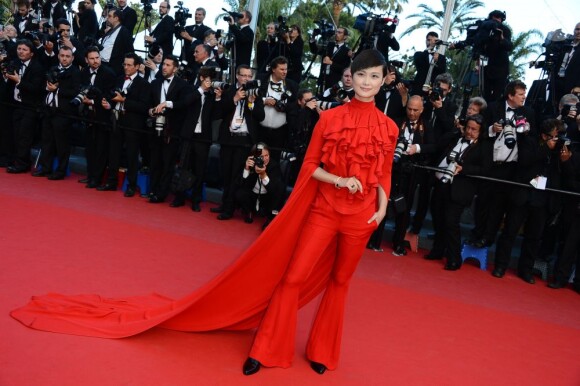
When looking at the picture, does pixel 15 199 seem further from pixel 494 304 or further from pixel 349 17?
pixel 349 17

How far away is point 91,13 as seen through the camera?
33.1 feet

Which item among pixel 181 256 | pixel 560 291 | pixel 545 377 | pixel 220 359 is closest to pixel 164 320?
pixel 220 359

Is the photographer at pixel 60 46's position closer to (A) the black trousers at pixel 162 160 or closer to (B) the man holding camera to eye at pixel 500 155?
(A) the black trousers at pixel 162 160

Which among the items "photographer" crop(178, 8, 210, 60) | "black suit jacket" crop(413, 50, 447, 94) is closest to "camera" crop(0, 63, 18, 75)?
"photographer" crop(178, 8, 210, 60)

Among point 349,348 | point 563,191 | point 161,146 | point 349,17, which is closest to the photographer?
point 349,348

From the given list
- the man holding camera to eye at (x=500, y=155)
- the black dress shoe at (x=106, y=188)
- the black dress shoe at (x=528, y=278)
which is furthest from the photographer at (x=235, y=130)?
the black dress shoe at (x=528, y=278)

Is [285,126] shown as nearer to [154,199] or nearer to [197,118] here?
[197,118]

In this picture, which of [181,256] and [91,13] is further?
[91,13]

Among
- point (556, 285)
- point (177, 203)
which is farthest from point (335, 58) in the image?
point (556, 285)

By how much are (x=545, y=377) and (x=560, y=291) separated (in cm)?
245

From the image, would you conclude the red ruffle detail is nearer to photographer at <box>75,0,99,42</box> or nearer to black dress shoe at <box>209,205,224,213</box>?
black dress shoe at <box>209,205,224,213</box>

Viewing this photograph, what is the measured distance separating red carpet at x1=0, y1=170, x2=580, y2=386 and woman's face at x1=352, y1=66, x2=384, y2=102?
1.62 m

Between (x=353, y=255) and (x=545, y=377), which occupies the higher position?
(x=353, y=255)

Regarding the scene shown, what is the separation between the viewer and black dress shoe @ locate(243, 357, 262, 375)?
3.21 metres
